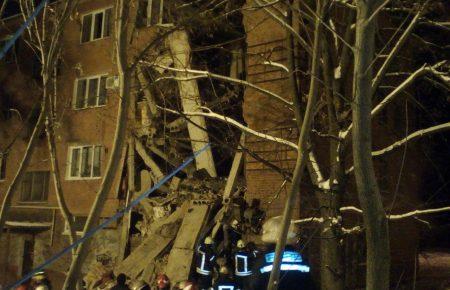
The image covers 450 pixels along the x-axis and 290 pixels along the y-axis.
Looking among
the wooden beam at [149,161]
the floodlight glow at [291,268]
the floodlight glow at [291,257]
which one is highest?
the wooden beam at [149,161]

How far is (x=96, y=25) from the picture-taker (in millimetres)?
19781

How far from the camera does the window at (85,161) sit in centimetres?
1852

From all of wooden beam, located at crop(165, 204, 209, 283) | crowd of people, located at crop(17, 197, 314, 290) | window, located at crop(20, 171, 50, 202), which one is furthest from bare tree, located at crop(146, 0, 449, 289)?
window, located at crop(20, 171, 50, 202)

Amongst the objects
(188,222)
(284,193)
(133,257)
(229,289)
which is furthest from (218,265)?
(133,257)

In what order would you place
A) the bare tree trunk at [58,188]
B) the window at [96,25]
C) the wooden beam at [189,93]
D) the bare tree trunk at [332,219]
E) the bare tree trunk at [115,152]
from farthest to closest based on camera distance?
the window at [96,25]
the wooden beam at [189,93]
the bare tree trunk at [332,219]
the bare tree trunk at [58,188]
the bare tree trunk at [115,152]

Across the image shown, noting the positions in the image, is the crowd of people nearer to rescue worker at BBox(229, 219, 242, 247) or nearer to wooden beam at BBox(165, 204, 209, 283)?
rescue worker at BBox(229, 219, 242, 247)

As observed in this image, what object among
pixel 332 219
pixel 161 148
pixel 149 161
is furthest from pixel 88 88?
pixel 332 219

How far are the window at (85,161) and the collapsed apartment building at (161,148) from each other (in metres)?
0.04

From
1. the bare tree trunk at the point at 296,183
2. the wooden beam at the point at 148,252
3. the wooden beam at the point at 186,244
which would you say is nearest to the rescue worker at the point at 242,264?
the wooden beam at the point at 186,244

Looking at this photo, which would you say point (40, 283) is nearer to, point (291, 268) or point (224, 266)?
point (224, 266)

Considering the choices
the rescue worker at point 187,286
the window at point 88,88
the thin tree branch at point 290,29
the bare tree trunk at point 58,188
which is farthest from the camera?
the window at point 88,88

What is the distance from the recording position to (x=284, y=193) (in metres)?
9.99

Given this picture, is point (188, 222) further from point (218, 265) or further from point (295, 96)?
point (295, 96)

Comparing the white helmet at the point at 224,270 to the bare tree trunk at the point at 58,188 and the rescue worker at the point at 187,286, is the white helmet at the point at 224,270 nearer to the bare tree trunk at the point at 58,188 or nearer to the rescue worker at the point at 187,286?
the rescue worker at the point at 187,286
